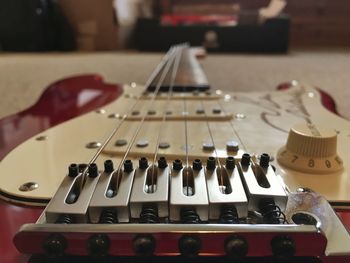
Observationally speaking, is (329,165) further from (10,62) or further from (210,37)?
(210,37)

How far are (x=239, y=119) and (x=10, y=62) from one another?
1.14 meters

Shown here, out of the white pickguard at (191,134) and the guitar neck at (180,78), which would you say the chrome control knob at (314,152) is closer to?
the white pickguard at (191,134)

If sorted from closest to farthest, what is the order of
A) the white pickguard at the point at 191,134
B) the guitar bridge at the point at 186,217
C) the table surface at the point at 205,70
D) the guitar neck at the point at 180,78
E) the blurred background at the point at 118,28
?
the guitar bridge at the point at 186,217 < the white pickguard at the point at 191,134 < the guitar neck at the point at 180,78 < the table surface at the point at 205,70 < the blurred background at the point at 118,28

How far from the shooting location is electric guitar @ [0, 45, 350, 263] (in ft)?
0.90

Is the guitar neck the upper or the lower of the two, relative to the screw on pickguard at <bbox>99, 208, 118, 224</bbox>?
upper

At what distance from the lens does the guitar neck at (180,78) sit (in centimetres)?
83

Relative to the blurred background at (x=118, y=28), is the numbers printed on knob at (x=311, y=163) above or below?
below

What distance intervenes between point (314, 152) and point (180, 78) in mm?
507

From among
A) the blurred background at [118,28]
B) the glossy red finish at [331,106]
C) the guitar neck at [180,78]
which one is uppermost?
the blurred background at [118,28]

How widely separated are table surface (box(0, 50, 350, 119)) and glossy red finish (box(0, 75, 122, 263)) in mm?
155

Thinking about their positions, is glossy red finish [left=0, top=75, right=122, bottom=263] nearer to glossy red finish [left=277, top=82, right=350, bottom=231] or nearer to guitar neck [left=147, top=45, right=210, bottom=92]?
guitar neck [left=147, top=45, right=210, bottom=92]

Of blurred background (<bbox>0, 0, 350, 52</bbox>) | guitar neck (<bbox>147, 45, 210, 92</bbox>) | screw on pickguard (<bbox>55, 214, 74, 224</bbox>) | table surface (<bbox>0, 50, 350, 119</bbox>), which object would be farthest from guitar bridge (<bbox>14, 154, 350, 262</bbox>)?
blurred background (<bbox>0, 0, 350, 52</bbox>)

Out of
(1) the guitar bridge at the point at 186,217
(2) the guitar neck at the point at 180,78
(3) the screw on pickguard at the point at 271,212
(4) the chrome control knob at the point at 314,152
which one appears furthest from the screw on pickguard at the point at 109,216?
(2) the guitar neck at the point at 180,78

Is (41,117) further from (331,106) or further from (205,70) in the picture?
(205,70)
